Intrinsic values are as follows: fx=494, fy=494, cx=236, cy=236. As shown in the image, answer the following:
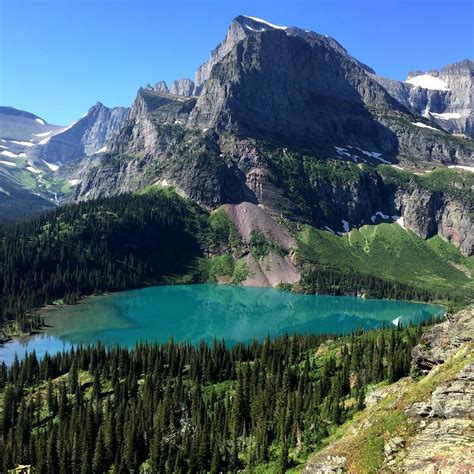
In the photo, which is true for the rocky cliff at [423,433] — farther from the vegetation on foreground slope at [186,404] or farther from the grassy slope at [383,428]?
the vegetation on foreground slope at [186,404]

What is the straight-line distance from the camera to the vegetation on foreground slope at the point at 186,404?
76.5 m

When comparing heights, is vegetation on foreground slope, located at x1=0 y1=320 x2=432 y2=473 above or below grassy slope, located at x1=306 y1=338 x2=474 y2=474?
below

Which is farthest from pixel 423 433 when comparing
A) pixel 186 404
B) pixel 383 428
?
pixel 186 404

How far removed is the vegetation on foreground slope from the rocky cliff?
2746cm

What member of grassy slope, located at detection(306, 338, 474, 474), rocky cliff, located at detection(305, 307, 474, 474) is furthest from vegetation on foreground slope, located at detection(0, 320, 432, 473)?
rocky cliff, located at detection(305, 307, 474, 474)

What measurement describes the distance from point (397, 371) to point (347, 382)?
14334 mm

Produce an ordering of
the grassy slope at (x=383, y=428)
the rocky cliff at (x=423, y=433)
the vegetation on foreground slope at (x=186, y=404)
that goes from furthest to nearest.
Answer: the vegetation on foreground slope at (x=186, y=404), the grassy slope at (x=383, y=428), the rocky cliff at (x=423, y=433)

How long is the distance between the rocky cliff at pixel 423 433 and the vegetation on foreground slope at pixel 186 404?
90.1 ft

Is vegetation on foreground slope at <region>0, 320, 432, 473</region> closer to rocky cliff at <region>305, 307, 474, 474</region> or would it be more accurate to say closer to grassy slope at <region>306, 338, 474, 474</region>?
grassy slope at <region>306, 338, 474, 474</region>

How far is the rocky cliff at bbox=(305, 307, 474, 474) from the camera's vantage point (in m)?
32.5

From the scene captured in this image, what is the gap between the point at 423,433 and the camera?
35344mm

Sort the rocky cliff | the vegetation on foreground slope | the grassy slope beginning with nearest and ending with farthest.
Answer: the rocky cliff < the grassy slope < the vegetation on foreground slope

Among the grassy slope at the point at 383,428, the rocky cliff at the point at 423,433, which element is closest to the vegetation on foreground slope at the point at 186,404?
the grassy slope at the point at 383,428

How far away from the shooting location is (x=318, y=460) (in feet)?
135
